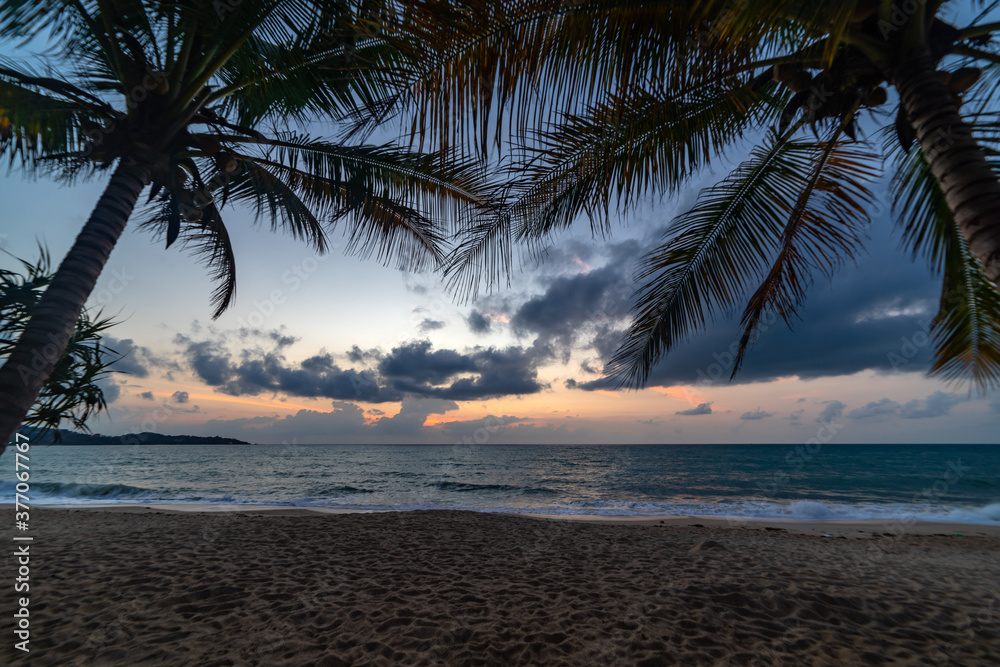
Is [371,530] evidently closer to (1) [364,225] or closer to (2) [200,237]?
(1) [364,225]

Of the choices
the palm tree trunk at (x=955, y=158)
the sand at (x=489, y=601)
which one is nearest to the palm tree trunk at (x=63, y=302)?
the sand at (x=489, y=601)

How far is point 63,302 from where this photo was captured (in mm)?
3381

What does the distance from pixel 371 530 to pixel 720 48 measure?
26.9 ft

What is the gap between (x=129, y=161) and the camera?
3.99 meters

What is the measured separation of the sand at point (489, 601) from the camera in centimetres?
299

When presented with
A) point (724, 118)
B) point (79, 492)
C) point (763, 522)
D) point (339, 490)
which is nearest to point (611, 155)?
point (724, 118)

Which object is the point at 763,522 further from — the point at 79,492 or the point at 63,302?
the point at 79,492

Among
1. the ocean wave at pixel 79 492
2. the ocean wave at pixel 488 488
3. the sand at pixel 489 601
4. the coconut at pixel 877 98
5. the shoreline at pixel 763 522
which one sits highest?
the coconut at pixel 877 98

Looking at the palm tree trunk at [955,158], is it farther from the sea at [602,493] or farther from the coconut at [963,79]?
the sea at [602,493]

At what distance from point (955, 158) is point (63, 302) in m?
6.70

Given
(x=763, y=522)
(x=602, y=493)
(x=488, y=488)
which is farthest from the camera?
(x=488, y=488)

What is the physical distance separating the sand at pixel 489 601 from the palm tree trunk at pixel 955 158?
315cm

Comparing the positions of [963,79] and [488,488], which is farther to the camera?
[488,488]

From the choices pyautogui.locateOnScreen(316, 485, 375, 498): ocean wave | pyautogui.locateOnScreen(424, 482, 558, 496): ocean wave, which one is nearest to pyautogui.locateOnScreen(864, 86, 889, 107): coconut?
pyautogui.locateOnScreen(424, 482, 558, 496): ocean wave
